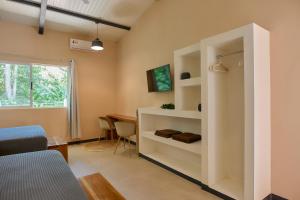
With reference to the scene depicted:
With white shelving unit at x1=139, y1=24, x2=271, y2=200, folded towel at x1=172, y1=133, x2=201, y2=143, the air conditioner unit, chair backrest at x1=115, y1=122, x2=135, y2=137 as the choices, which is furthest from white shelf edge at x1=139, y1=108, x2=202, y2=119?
the air conditioner unit

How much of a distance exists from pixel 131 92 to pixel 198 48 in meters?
2.57

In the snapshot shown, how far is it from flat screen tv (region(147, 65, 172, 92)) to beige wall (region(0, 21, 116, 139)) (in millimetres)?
1952

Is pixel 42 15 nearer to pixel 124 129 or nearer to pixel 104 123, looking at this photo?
pixel 104 123

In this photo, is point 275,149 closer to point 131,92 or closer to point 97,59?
point 131,92

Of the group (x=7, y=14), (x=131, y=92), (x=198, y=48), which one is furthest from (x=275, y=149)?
(x=7, y=14)

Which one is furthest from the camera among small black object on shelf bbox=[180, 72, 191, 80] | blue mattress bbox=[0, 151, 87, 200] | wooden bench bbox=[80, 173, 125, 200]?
small black object on shelf bbox=[180, 72, 191, 80]

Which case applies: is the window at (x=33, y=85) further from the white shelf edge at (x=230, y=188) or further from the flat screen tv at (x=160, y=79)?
the white shelf edge at (x=230, y=188)

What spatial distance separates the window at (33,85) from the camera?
13.3ft

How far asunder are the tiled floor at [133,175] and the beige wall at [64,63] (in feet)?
3.25

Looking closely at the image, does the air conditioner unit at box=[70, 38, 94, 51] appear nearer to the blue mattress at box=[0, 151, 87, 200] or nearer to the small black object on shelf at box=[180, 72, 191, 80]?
the small black object on shelf at box=[180, 72, 191, 80]

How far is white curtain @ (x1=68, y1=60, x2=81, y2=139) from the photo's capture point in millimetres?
4594

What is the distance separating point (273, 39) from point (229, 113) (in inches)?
39.7

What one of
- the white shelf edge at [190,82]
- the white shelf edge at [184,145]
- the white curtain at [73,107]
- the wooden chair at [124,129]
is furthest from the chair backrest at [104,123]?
the white shelf edge at [190,82]

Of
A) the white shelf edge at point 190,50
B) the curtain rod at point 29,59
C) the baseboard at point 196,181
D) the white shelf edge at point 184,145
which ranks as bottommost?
the baseboard at point 196,181
